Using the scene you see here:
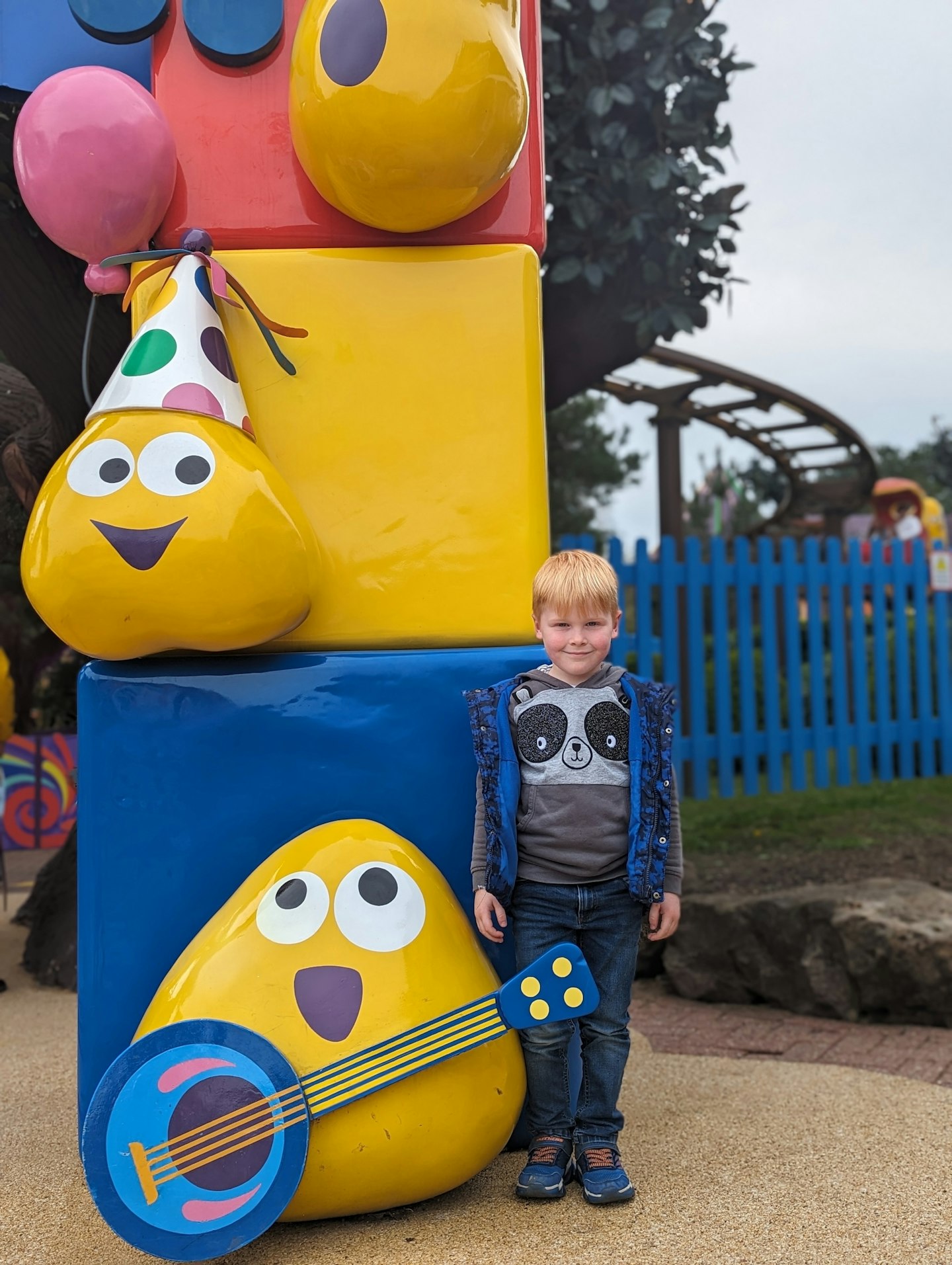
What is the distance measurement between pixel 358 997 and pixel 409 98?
175 centimetres

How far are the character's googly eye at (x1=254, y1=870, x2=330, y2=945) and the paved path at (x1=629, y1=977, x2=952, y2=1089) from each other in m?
1.73

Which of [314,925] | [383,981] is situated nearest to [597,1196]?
[383,981]

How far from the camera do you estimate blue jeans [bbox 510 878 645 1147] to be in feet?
7.59

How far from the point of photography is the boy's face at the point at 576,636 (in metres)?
2.30

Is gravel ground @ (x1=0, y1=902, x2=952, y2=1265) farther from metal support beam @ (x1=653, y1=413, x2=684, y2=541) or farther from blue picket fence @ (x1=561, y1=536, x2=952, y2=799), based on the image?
metal support beam @ (x1=653, y1=413, x2=684, y2=541)

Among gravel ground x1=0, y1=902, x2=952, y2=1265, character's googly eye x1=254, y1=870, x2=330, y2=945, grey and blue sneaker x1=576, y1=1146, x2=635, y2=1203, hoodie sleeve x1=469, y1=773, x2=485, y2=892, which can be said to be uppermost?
hoodie sleeve x1=469, y1=773, x2=485, y2=892

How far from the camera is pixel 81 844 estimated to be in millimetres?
2381

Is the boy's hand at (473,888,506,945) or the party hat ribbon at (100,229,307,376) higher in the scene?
the party hat ribbon at (100,229,307,376)

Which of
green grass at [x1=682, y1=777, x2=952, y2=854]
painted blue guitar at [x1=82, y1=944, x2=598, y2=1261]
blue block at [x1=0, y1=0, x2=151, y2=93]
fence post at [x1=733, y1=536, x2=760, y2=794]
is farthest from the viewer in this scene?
fence post at [x1=733, y1=536, x2=760, y2=794]

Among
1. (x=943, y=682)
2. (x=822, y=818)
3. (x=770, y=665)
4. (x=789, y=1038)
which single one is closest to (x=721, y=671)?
(x=770, y=665)

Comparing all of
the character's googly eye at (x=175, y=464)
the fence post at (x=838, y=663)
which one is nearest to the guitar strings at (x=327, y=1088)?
the character's googly eye at (x=175, y=464)

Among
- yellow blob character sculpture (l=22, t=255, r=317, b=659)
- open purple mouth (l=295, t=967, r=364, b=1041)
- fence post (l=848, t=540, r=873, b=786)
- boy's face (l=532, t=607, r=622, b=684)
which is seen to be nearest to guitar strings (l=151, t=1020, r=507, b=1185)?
open purple mouth (l=295, t=967, r=364, b=1041)

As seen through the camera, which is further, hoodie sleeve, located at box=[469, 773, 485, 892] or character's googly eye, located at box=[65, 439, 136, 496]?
hoodie sleeve, located at box=[469, 773, 485, 892]

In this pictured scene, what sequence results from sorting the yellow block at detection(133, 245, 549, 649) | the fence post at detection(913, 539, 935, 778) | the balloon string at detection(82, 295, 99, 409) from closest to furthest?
the yellow block at detection(133, 245, 549, 649) → the balloon string at detection(82, 295, 99, 409) → the fence post at detection(913, 539, 935, 778)
